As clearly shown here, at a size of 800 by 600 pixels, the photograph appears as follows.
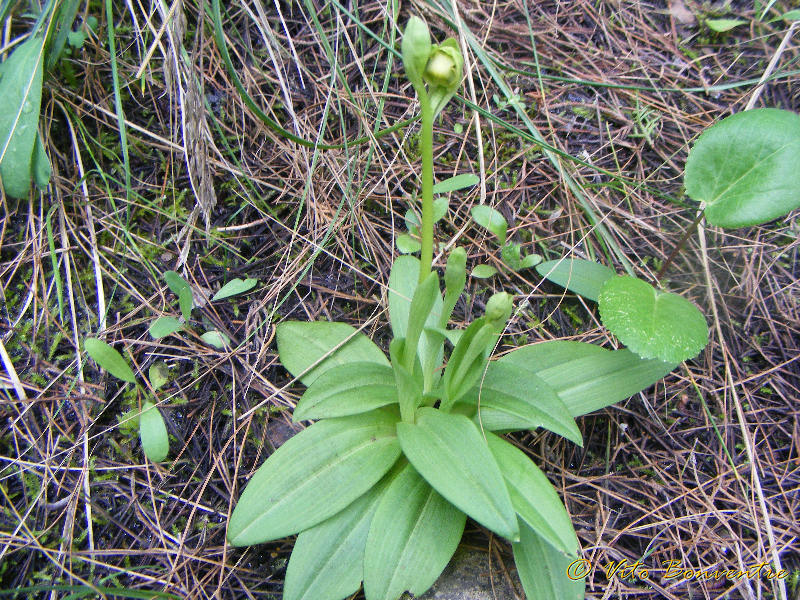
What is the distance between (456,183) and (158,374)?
1393 millimetres

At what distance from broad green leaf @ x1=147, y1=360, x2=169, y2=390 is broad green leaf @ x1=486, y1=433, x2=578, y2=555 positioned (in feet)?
3.97

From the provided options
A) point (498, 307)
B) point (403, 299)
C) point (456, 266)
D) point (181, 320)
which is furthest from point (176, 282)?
point (498, 307)

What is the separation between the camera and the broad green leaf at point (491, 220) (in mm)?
2197

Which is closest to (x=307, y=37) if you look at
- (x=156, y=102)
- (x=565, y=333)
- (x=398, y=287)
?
(x=156, y=102)

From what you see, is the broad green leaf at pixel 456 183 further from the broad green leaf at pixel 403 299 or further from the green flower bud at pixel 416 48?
the green flower bud at pixel 416 48

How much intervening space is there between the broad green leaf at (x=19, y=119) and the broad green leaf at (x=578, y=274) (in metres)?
2.03

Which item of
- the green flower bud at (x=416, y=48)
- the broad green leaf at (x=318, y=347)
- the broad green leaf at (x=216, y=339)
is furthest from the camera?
the broad green leaf at (x=216, y=339)

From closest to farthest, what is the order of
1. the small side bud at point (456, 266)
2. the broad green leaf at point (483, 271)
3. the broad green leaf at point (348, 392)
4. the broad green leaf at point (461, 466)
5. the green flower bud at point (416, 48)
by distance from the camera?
the green flower bud at point (416, 48), the broad green leaf at point (461, 466), the small side bud at point (456, 266), the broad green leaf at point (348, 392), the broad green leaf at point (483, 271)

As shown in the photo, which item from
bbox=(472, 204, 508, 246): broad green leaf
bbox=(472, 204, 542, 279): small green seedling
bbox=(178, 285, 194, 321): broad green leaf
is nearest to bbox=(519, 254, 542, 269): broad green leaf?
bbox=(472, 204, 542, 279): small green seedling

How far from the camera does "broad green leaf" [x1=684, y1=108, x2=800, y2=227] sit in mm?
1870

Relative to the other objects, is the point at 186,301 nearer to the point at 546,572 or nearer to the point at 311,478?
the point at 311,478

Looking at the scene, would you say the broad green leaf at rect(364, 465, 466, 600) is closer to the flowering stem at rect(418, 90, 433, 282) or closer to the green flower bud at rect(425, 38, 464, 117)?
the flowering stem at rect(418, 90, 433, 282)

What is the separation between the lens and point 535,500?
154 cm

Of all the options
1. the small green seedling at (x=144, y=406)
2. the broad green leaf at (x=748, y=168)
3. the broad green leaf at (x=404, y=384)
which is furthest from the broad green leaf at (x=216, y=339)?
the broad green leaf at (x=748, y=168)
